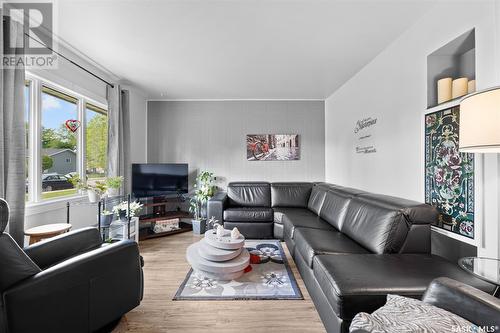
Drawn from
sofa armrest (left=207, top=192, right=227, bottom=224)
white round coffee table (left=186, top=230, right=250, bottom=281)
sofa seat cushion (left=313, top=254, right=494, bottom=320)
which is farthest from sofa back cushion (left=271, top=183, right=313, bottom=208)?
sofa seat cushion (left=313, top=254, right=494, bottom=320)

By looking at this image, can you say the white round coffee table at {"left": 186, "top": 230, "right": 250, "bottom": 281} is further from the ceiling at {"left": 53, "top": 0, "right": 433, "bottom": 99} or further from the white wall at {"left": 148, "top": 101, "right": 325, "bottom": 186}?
the white wall at {"left": 148, "top": 101, "right": 325, "bottom": 186}

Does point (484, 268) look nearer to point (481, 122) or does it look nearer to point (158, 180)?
point (481, 122)

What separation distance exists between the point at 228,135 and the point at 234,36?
2.54 meters

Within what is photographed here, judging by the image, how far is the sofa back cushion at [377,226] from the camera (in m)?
1.90

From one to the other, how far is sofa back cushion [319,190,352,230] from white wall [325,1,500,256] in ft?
1.49

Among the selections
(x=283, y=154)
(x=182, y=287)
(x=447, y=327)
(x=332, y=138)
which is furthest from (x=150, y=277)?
(x=332, y=138)

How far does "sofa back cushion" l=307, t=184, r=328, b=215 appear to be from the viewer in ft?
11.6

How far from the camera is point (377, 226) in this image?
203 cm

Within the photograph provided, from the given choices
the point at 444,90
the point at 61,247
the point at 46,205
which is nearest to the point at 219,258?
the point at 61,247

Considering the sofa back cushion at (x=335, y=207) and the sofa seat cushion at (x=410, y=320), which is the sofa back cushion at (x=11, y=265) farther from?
the sofa back cushion at (x=335, y=207)

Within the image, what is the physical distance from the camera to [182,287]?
2260 mm

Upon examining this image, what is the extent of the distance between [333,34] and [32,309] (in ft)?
10.7

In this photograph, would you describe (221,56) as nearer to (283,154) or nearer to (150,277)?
(283,154)

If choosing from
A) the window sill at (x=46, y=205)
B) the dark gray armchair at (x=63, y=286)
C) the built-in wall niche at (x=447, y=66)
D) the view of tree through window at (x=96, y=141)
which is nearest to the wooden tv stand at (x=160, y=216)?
the view of tree through window at (x=96, y=141)
